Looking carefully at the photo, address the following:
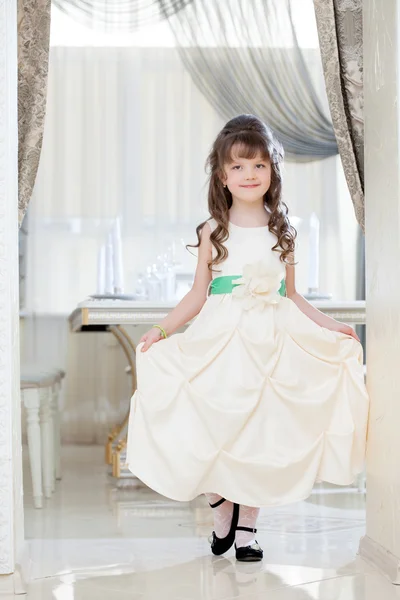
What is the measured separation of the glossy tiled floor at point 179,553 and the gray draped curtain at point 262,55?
2.50 metres

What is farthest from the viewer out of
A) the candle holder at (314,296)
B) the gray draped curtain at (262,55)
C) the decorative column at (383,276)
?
the gray draped curtain at (262,55)

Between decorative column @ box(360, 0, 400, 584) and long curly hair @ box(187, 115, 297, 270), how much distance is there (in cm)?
29

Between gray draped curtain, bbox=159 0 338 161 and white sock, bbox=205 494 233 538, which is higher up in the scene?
gray draped curtain, bbox=159 0 338 161

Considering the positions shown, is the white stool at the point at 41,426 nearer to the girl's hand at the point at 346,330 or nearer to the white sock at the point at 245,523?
the white sock at the point at 245,523

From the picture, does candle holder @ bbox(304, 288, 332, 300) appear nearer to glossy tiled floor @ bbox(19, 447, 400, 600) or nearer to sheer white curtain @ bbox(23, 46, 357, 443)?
glossy tiled floor @ bbox(19, 447, 400, 600)

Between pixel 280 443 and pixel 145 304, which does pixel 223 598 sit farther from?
pixel 145 304

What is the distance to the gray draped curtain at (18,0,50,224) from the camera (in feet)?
10.2

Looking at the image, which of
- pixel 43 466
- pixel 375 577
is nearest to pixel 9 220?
pixel 375 577

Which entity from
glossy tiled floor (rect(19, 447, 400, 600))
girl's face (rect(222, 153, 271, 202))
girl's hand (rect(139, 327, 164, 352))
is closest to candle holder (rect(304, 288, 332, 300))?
glossy tiled floor (rect(19, 447, 400, 600))

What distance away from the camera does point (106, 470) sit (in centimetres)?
528

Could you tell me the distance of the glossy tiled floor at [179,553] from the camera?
8.38ft

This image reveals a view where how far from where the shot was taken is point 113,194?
625cm

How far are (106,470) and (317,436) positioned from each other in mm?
2838

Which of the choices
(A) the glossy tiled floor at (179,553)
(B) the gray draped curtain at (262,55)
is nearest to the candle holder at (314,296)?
A: (A) the glossy tiled floor at (179,553)
